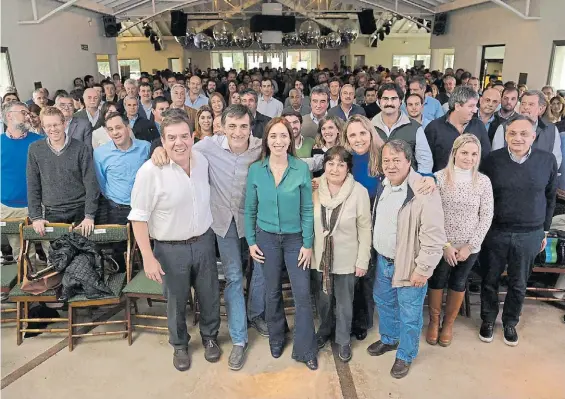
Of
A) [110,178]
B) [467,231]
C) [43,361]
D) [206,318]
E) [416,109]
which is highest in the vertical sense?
[416,109]

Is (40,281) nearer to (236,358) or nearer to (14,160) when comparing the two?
(14,160)

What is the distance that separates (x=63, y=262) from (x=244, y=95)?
2.63 meters

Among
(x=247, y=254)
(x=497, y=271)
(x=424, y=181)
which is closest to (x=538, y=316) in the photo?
(x=497, y=271)

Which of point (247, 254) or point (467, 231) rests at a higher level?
point (467, 231)

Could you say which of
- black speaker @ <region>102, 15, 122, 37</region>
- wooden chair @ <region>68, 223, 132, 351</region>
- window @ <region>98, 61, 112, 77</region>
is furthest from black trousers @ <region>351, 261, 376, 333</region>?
window @ <region>98, 61, 112, 77</region>

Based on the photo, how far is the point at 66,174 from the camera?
318 cm

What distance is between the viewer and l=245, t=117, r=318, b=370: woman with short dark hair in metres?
2.48

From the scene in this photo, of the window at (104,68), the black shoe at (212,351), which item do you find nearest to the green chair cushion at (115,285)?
the black shoe at (212,351)

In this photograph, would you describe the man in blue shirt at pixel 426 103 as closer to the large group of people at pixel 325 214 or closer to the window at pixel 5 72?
the large group of people at pixel 325 214

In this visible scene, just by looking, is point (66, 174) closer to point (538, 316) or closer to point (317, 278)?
point (317, 278)

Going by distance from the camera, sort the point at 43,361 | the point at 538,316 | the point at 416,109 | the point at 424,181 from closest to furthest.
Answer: the point at 424,181
the point at 43,361
the point at 538,316
the point at 416,109

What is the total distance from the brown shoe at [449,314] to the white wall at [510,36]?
663 centimetres

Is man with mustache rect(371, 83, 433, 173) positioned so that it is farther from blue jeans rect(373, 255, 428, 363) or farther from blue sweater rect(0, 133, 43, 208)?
blue sweater rect(0, 133, 43, 208)

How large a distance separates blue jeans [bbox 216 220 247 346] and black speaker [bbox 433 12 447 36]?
1221cm
